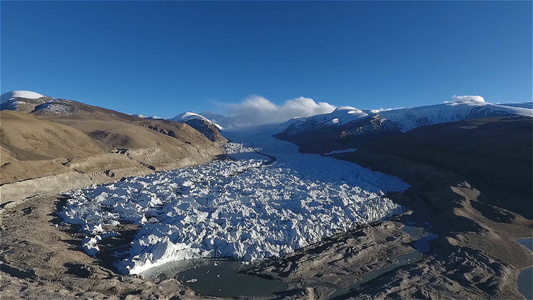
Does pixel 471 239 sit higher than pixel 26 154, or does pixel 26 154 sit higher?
pixel 26 154

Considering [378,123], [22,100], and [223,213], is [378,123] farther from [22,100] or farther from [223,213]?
[22,100]

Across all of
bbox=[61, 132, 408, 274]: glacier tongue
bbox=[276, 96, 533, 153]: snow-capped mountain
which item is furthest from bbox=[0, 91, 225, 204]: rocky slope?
bbox=[276, 96, 533, 153]: snow-capped mountain

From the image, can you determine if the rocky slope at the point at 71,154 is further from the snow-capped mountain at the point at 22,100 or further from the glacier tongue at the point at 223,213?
the snow-capped mountain at the point at 22,100

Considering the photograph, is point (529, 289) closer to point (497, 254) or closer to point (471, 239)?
point (497, 254)

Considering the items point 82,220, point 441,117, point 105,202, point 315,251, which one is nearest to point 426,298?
point 315,251

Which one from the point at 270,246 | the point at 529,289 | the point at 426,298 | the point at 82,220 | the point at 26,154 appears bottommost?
the point at 529,289

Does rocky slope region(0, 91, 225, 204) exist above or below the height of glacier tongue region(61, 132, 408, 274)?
above

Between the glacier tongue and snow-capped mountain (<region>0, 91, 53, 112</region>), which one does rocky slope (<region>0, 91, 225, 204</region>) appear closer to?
the glacier tongue

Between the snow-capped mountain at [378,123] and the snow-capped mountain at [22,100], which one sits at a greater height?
the snow-capped mountain at [22,100]

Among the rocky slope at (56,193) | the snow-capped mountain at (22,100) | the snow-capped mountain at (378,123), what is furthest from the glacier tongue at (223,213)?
the snow-capped mountain at (22,100)
